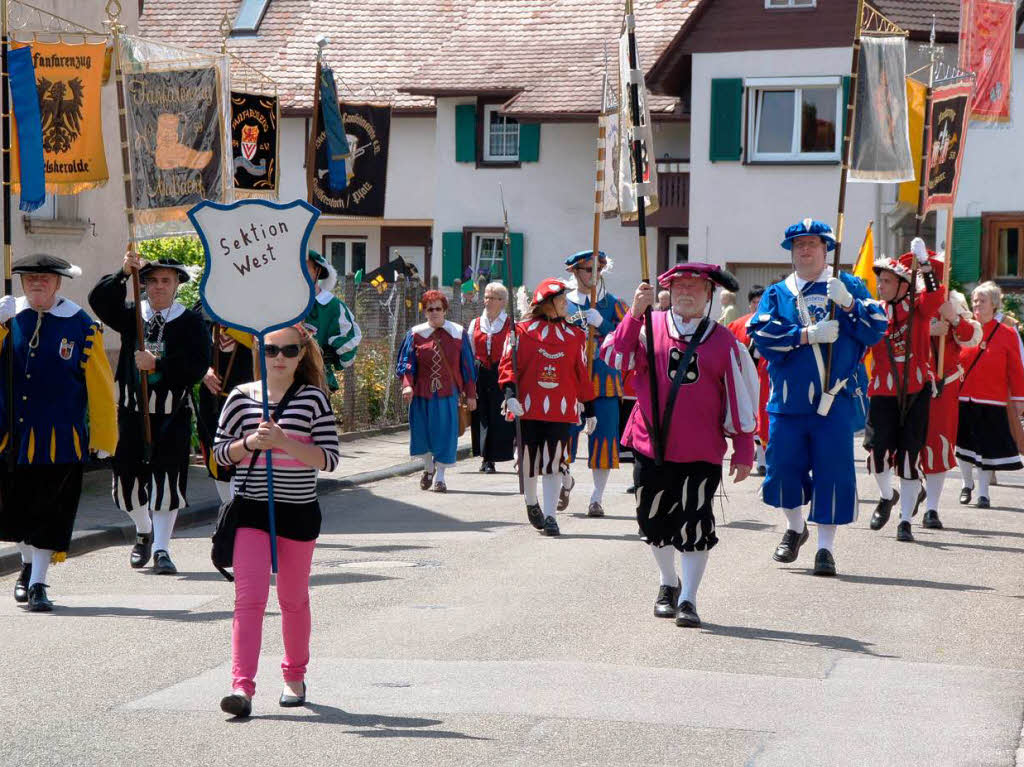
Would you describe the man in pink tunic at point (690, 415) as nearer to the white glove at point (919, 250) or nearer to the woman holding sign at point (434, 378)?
the white glove at point (919, 250)

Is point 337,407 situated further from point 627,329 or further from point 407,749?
point 407,749

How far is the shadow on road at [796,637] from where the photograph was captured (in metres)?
8.01

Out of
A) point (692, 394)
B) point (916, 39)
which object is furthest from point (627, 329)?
point (916, 39)

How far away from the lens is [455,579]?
10.1m

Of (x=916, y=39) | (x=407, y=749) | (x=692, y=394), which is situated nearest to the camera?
(x=407, y=749)

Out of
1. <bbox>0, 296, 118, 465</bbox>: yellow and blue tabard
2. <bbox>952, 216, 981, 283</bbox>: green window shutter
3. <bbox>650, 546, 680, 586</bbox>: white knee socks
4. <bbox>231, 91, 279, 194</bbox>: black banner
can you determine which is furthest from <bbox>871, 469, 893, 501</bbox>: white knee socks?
<bbox>952, 216, 981, 283</bbox>: green window shutter

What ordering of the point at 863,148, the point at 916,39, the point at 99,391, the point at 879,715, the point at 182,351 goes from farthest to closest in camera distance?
the point at 916,39
the point at 863,148
the point at 182,351
the point at 99,391
the point at 879,715

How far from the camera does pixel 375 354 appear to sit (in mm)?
22391

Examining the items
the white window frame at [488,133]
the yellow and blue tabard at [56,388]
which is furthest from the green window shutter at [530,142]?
the yellow and blue tabard at [56,388]

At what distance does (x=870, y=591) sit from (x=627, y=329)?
229 cm

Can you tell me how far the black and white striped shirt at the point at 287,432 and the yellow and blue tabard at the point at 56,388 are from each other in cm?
294

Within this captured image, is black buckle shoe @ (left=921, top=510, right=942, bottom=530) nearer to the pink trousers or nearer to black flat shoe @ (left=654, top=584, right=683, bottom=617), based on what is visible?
black flat shoe @ (left=654, top=584, right=683, bottom=617)

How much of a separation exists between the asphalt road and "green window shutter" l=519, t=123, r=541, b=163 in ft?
82.7

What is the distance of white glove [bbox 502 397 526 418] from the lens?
12.5 m
